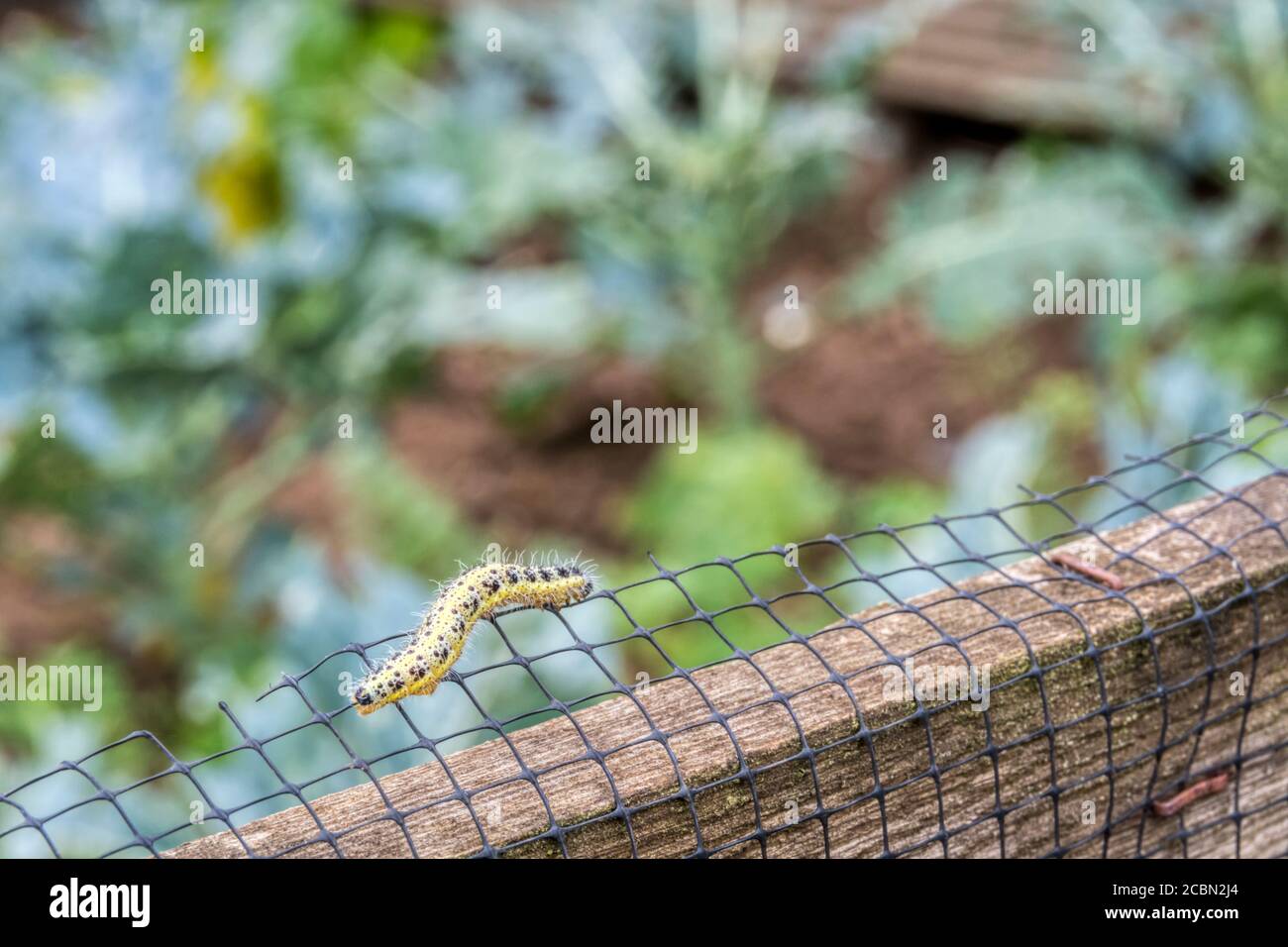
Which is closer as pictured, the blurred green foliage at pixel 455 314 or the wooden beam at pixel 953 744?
the wooden beam at pixel 953 744

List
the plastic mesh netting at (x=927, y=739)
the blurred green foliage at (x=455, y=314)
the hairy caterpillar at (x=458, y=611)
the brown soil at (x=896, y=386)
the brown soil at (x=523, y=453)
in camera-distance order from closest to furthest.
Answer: the plastic mesh netting at (x=927, y=739) < the hairy caterpillar at (x=458, y=611) < the blurred green foliage at (x=455, y=314) < the brown soil at (x=523, y=453) < the brown soil at (x=896, y=386)

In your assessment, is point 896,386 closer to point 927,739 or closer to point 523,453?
point 523,453

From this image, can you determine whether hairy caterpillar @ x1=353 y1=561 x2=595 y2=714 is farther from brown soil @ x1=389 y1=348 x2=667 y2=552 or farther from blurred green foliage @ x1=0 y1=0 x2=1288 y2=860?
brown soil @ x1=389 y1=348 x2=667 y2=552

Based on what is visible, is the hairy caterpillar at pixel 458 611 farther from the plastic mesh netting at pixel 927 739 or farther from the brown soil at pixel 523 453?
the brown soil at pixel 523 453

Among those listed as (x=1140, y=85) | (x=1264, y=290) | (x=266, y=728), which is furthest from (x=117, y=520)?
(x=1140, y=85)

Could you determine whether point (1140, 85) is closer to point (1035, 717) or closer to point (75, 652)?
point (75, 652)

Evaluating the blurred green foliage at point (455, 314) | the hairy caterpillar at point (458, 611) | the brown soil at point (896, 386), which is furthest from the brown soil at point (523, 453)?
the hairy caterpillar at point (458, 611)

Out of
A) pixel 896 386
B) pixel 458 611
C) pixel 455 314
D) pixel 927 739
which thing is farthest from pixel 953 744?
pixel 896 386

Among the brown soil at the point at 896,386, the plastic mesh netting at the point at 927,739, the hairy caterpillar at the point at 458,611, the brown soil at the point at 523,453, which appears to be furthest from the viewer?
the brown soil at the point at 896,386
